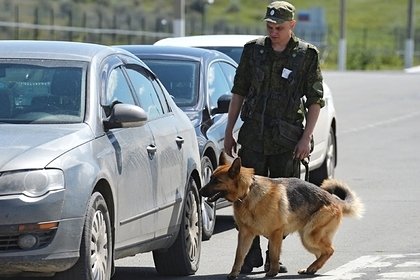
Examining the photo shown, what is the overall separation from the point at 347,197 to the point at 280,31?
1.36 meters

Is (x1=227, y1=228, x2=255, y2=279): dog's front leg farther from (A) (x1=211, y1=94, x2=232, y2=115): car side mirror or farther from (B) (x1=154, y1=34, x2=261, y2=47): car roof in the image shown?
(B) (x1=154, y1=34, x2=261, y2=47): car roof

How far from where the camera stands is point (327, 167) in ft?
46.1

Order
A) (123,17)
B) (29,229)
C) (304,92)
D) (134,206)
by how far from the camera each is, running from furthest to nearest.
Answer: (123,17), (304,92), (134,206), (29,229)

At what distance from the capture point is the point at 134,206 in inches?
287

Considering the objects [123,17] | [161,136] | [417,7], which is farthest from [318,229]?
[417,7]

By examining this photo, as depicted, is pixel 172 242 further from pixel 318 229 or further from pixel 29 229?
pixel 29 229

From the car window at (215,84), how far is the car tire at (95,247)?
4.36 meters

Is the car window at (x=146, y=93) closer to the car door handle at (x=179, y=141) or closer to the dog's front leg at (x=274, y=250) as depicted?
the car door handle at (x=179, y=141)

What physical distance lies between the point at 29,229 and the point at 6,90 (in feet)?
4.91

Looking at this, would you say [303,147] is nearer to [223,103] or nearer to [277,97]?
[277,97]

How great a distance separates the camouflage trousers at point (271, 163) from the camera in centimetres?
858

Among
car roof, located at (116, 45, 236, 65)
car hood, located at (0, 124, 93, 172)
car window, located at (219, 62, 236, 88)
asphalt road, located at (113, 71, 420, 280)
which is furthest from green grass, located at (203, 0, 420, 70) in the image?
car hood, located at (0, 124, 93, 172)

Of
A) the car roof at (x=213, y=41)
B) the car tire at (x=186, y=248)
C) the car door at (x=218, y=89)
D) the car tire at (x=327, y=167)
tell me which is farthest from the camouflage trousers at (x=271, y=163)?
the car tire at (x=327, y=167)

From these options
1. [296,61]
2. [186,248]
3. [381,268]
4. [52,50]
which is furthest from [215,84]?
[52,50]
